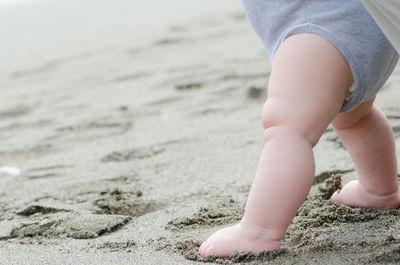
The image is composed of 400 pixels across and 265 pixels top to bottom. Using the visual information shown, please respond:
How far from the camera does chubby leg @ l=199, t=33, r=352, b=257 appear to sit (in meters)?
1.53

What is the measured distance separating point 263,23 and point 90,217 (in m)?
0.73

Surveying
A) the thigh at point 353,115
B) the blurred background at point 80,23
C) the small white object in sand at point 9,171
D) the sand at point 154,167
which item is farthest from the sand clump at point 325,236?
the blurred background at point 80,23

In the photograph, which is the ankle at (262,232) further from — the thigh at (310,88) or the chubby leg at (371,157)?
the chubby leg at (371,157)

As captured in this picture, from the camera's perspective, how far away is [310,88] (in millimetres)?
1554

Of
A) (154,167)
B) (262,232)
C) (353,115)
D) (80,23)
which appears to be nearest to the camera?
(262,232)

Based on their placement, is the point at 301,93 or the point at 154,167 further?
the point at 154,167

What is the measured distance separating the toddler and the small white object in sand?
1306mm

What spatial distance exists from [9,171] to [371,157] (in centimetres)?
148

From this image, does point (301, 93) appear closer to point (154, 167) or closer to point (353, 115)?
point (353, 115)

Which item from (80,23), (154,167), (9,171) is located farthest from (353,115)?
(80,23)

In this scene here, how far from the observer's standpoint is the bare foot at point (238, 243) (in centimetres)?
154

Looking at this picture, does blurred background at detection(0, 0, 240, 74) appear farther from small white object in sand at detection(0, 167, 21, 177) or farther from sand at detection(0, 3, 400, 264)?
small white object in sand at detection(0, 167, 21, 177)

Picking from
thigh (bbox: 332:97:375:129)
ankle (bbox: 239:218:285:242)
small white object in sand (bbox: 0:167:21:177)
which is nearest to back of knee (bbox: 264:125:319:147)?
ankle (bbox: 239:218:285:242)

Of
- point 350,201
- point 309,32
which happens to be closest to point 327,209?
point 350,201
